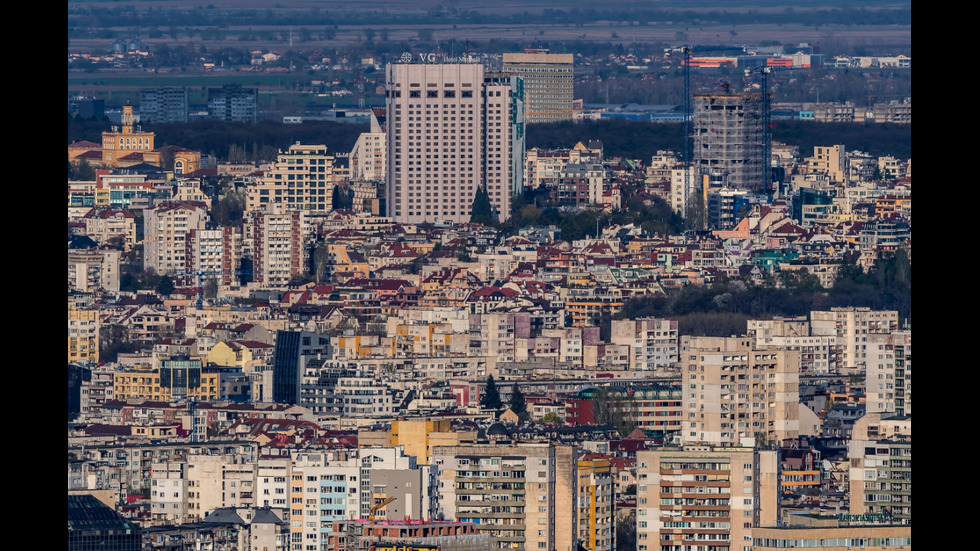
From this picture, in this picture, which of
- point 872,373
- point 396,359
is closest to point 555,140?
point 396,359

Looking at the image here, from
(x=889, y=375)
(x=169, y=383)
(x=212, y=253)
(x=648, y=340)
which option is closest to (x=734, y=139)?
(x=212, y=253)

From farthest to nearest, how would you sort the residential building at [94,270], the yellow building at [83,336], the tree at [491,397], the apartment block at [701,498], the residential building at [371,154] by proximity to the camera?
1. the residential building at [371,154]
2. the residential building at [94,270]
3. the yellow building at [83,336]
4. the tree at [491,397]
5. the apartment block at [701,498]

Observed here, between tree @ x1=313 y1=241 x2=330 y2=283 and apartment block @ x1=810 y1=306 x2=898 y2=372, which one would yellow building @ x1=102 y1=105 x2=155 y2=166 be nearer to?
tree @ x1=313 y1=241 x2=330 y2=283

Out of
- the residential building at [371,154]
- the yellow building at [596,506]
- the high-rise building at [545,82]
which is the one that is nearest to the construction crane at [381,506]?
the yellow building at [596,506]

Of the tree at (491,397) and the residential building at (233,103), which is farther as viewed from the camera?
the residential building at (233,103)

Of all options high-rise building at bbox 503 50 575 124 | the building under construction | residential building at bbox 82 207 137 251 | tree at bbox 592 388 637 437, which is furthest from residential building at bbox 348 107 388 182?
tree at bbox 592 388 637 437

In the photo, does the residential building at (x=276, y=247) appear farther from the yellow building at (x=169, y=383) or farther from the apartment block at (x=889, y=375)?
the apartment block at (x=889, y=375)

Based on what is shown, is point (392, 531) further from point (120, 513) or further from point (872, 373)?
point (872, 373)
